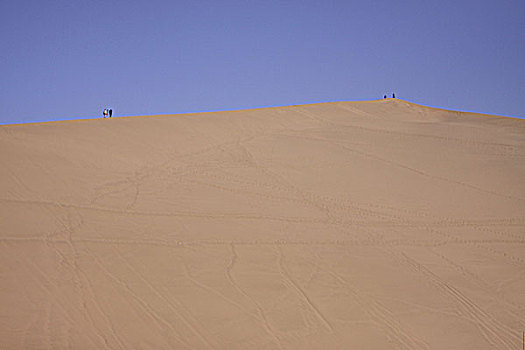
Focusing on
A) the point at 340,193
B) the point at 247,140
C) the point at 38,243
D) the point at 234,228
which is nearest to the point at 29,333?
the point at 38,243

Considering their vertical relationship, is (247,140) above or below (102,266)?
above

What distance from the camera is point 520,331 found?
7.59 metres

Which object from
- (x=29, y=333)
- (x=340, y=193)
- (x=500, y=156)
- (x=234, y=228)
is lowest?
(x=29, y=333)

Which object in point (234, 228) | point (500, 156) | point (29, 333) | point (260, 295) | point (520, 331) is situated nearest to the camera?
point (29, 333)

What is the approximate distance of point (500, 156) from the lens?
52.1 ft

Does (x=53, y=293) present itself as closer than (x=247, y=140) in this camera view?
Yes

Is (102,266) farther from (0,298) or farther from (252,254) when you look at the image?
(252,254)

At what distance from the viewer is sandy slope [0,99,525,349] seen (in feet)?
24.3

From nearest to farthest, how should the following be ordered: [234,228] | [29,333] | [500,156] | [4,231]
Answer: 1. [29,333]
2. [4,231]
3. [234,228]
4. [500,156]

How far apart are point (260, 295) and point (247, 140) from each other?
9.01 metres

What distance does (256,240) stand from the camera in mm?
9938

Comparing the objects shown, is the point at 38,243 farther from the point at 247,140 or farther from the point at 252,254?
the point at 247,140

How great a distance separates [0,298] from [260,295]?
11.2 ft

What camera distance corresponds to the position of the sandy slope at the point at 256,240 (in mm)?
7410
